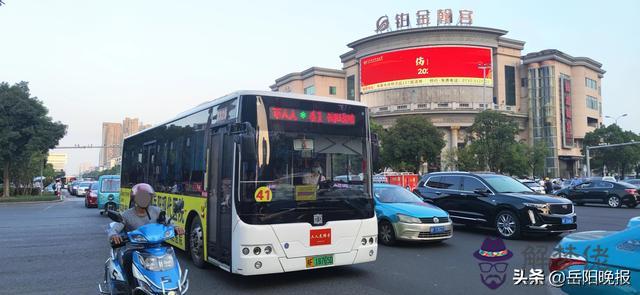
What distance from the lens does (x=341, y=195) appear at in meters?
7.35

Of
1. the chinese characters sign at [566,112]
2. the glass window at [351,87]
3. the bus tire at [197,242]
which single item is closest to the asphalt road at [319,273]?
the bus tire at [197,242]

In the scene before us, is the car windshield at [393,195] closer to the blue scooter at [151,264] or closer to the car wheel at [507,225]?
the car wheel at [507,225]

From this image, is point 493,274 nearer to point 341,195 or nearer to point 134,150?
point 341,195

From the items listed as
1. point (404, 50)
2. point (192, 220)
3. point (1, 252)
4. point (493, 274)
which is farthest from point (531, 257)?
point (404, 50)

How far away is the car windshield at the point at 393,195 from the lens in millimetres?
11648

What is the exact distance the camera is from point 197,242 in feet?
27.0

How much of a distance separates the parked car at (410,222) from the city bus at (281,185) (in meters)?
2.90

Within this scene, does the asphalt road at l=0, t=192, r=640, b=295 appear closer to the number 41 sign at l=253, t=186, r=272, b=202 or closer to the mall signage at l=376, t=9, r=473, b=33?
the number 41 sign at l=253, t=186, r=272, b=202

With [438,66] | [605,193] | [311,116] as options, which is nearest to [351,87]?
[438,66]

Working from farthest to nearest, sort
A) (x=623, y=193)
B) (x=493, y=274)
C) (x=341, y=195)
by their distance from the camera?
(x=623, y=193)
(x=493, y=274)
(x=341, y=195)

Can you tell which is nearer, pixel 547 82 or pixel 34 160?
pixel 34 160

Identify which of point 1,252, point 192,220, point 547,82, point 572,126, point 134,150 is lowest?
point 1,252

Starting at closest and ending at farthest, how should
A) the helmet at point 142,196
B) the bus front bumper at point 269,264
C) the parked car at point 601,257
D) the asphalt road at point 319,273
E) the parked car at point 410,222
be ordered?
1. the parked car at point 601,257
2. the helmet at point 142,196
3. the bus front bumper at point 269,264
4. the asphalt road at point 319,273
5. the parked car at point 410,222

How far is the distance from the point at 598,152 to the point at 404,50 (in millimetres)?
31670
